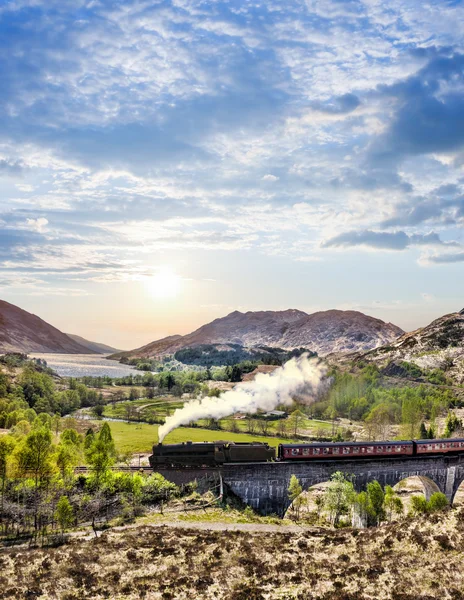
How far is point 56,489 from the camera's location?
4231cm

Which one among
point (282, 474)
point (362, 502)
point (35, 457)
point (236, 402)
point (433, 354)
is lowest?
point (362, 502)

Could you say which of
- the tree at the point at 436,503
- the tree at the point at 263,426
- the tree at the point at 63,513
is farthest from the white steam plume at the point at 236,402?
the tree at the point at 436,503

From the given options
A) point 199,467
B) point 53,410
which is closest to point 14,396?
point 53,410

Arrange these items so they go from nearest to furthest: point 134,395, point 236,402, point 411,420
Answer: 1. point 236,402
2. point 411,420
3. point 134,395

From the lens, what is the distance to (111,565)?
30.1m

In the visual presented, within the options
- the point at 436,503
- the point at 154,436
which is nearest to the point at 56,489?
the point at 436,503

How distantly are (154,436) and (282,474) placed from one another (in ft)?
155

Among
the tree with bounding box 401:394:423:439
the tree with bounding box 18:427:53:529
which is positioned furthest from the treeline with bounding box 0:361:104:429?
the tree with bounding box 401:394:423:439

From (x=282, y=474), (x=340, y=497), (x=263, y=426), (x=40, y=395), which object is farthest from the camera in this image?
(x=40, y=395)

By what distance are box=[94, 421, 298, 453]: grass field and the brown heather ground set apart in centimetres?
4151

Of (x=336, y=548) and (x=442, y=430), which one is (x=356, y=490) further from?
(x=442, y=430)

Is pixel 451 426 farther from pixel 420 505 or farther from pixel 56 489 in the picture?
pixel 56 489

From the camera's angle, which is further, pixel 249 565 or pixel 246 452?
pixel 246 452

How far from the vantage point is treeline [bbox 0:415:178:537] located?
39594mm
